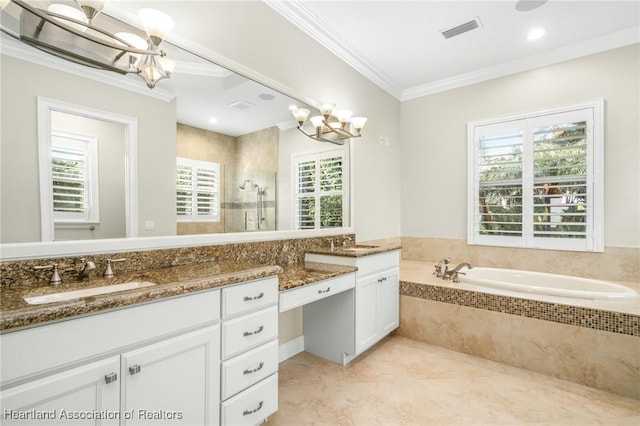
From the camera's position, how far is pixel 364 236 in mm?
3445

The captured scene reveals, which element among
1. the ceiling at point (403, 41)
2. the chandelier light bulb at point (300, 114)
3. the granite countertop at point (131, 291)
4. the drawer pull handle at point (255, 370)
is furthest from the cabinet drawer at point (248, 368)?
the chandelier light bulb at point (300, 114)

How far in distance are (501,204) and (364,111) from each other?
1.89 metres

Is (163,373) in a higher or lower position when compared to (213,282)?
lower

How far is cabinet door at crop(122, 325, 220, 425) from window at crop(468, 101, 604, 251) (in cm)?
333

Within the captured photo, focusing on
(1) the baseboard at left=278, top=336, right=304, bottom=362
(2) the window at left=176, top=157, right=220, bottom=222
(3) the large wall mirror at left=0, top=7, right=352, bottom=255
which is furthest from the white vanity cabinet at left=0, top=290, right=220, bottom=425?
(1) the baseboard at left=278, top=336, right=304, bottom=362

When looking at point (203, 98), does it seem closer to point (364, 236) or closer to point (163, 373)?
point (163, 373)

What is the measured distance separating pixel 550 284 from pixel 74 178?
3.95m

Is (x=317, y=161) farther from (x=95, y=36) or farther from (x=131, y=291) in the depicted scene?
(x=131, y=291)

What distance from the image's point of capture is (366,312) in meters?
2.53

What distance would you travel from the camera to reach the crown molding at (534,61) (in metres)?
2.92

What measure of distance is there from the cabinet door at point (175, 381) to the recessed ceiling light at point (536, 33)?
11.9 feet

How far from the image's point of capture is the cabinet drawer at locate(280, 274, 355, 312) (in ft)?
6.06

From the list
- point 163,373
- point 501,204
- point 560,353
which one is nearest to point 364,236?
point 501,204

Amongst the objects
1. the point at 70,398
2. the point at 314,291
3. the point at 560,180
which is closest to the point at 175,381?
the point at 70,398
